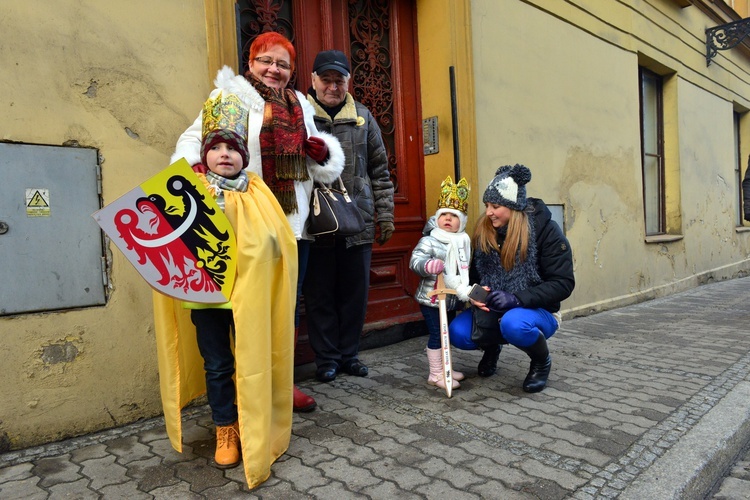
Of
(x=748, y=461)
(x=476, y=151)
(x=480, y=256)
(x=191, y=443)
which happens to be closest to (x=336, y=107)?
(x=480, y=256)

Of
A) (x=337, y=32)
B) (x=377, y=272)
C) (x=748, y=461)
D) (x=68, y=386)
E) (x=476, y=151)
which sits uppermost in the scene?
(x=337, y=32)

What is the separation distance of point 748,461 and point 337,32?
3673 millimetres

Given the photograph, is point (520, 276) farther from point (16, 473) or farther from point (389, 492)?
point (16, 473)

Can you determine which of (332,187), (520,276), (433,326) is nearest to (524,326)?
(520,276)

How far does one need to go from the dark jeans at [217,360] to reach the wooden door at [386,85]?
1446mm

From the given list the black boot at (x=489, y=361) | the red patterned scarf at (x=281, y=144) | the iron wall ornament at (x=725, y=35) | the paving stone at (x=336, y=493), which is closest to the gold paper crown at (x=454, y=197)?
the black boot at (x=489, y=361)

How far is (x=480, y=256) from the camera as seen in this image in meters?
3.37

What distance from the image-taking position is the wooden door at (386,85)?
387 centimetres

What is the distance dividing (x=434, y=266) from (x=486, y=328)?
483 mm

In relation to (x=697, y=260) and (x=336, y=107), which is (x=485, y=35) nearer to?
(x=336, y=107)

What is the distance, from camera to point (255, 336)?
6.81ft

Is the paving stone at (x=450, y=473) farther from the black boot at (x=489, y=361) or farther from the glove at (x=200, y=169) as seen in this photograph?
the glove at (x=200, y=169)

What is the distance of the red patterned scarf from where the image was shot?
8.68 ft

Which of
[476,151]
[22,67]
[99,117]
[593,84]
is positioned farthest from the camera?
[593,84]
